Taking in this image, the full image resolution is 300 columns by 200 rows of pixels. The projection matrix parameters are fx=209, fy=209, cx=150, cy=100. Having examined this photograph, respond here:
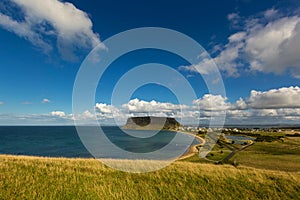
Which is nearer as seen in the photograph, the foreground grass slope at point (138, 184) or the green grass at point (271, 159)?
the foreground grass slope at point (138, 184)

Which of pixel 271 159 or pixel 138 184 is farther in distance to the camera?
pixel 271 159

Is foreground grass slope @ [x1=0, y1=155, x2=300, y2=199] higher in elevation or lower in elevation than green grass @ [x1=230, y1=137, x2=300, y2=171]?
higher

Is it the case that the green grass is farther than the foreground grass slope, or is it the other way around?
the green grass

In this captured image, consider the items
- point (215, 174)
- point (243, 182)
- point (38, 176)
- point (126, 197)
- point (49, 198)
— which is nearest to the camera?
point (49, 198)

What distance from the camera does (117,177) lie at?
488 inches

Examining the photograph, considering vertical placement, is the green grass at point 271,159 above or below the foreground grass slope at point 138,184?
below

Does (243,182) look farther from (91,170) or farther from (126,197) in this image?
(91,170)

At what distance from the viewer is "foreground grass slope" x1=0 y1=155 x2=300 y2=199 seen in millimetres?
9360

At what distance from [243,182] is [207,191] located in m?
2.68

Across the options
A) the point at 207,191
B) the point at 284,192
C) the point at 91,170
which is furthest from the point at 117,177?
the point at 284,192

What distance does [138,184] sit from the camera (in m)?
11.4

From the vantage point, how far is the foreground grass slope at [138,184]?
→ 936cm

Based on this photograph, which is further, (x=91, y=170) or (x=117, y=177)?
(x=91, y=170)

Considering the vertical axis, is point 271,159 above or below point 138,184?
below
